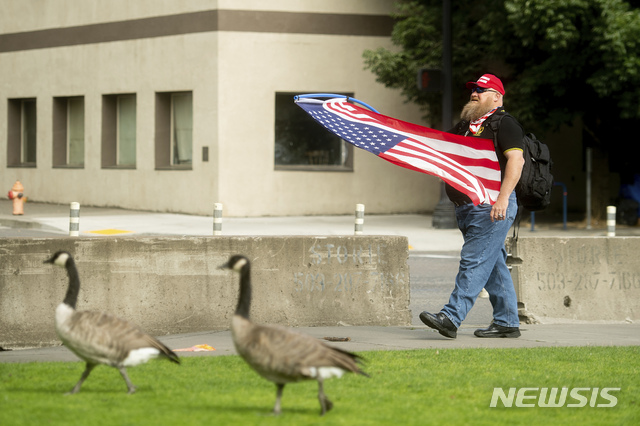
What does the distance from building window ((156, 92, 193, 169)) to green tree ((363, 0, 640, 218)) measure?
5266 mm

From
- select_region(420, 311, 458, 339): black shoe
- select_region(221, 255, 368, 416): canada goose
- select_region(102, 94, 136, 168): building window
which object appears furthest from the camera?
select_region(102, 94, 136, 168): building window

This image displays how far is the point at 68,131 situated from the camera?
27.7 m

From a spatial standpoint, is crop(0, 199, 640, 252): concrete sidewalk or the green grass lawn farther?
crop(0, 199, 640, 252): concrete sidewalk

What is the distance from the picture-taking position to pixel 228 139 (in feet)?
78.4

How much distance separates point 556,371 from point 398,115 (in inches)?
742

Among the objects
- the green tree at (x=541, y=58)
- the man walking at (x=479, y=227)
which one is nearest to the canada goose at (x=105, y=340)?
the man walking at (x=479, y=227)

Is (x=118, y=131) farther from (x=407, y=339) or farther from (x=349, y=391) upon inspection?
(x=349, y=391)

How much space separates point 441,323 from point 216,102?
16.5 metres

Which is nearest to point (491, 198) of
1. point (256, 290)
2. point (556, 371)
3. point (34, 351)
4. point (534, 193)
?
point (534, 193)

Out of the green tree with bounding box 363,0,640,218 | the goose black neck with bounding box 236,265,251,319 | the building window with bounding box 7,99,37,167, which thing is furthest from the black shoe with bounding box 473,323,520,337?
the building window with bounding box 7,99,37,167

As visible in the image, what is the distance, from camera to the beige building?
78.8 ft

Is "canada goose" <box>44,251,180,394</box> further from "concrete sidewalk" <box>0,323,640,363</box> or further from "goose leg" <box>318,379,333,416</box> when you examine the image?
"concrete sidewalk" <box>0,323,640,363</box>

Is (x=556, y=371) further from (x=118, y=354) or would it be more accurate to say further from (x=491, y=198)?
(x=118, y=354)

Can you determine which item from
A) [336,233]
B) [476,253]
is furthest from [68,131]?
[476,253]
